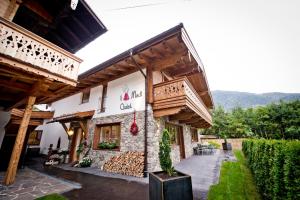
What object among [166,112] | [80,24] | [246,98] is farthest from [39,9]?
[246,98]

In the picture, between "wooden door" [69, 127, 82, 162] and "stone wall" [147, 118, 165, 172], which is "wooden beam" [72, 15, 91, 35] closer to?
"stone wall" [147, 118, 165, 172]

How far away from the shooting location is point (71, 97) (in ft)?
41.1

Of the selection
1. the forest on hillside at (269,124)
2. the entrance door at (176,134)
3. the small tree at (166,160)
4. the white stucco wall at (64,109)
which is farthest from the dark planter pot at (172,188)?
the forest on hillside at (269,124)

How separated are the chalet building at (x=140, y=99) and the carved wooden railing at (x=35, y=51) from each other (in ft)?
3.68

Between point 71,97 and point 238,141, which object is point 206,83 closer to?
point 71,97

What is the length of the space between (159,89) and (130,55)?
86.8 inches

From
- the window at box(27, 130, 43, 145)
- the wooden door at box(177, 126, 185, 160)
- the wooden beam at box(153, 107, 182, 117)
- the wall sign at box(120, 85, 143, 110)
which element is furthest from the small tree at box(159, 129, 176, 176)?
the window at box(27, 130, 43, 145)

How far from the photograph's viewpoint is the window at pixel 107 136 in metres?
8.46

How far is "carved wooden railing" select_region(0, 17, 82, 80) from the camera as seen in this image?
4.10 m

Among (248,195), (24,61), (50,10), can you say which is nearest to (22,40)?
(24,61)

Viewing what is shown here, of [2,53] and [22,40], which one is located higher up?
[22,40]

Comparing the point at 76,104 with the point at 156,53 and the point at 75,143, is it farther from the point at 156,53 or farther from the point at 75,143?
the point at 156,53

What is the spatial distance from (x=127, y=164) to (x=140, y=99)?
3313mm

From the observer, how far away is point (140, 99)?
25.9 ft
